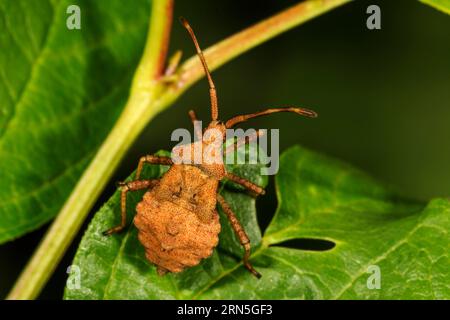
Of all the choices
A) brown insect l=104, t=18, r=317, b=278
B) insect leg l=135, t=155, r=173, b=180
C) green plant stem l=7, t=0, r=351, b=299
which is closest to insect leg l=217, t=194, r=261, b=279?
brown insect l=104, t=18, r=317, b=278

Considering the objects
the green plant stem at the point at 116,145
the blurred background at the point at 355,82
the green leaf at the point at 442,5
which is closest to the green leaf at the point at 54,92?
the green plant stem at the point at 116,145

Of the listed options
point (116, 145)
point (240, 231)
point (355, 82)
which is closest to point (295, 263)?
point (240, 231)

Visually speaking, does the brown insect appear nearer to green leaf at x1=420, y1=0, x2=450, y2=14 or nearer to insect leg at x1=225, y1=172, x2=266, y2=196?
insect leg at x1=225, y1=172, x2=266, y2=196

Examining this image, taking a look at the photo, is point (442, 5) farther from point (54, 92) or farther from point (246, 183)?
point (54, 92)

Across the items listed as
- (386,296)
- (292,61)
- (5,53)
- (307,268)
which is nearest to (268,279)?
(307,268)

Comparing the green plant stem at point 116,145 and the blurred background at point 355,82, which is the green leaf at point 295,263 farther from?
the blurred background at point 355,82

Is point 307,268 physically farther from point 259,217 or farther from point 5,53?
point 5,53
